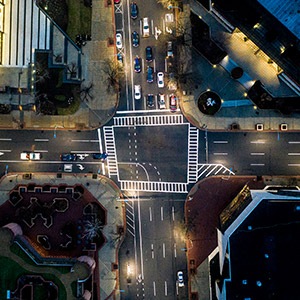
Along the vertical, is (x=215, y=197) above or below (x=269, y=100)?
below

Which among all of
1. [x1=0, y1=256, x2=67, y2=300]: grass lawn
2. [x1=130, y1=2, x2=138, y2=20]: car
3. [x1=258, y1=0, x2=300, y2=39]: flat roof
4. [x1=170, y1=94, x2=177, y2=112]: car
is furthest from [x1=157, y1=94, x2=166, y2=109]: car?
[x1=0, y1=256, x2=67, y2=300]: grass lawn

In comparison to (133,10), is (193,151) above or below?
below

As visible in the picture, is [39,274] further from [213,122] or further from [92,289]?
[213,122]

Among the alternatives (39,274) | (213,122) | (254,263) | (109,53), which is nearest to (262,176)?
(213,122)

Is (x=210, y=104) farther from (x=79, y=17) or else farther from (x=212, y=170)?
(x=79, y=17)

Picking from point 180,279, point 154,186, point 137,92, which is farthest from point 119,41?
point 180,279

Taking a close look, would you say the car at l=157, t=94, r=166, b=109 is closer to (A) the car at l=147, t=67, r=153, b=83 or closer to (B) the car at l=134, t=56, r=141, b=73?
(A) the car at l=147, t=67, r=153, b=83
